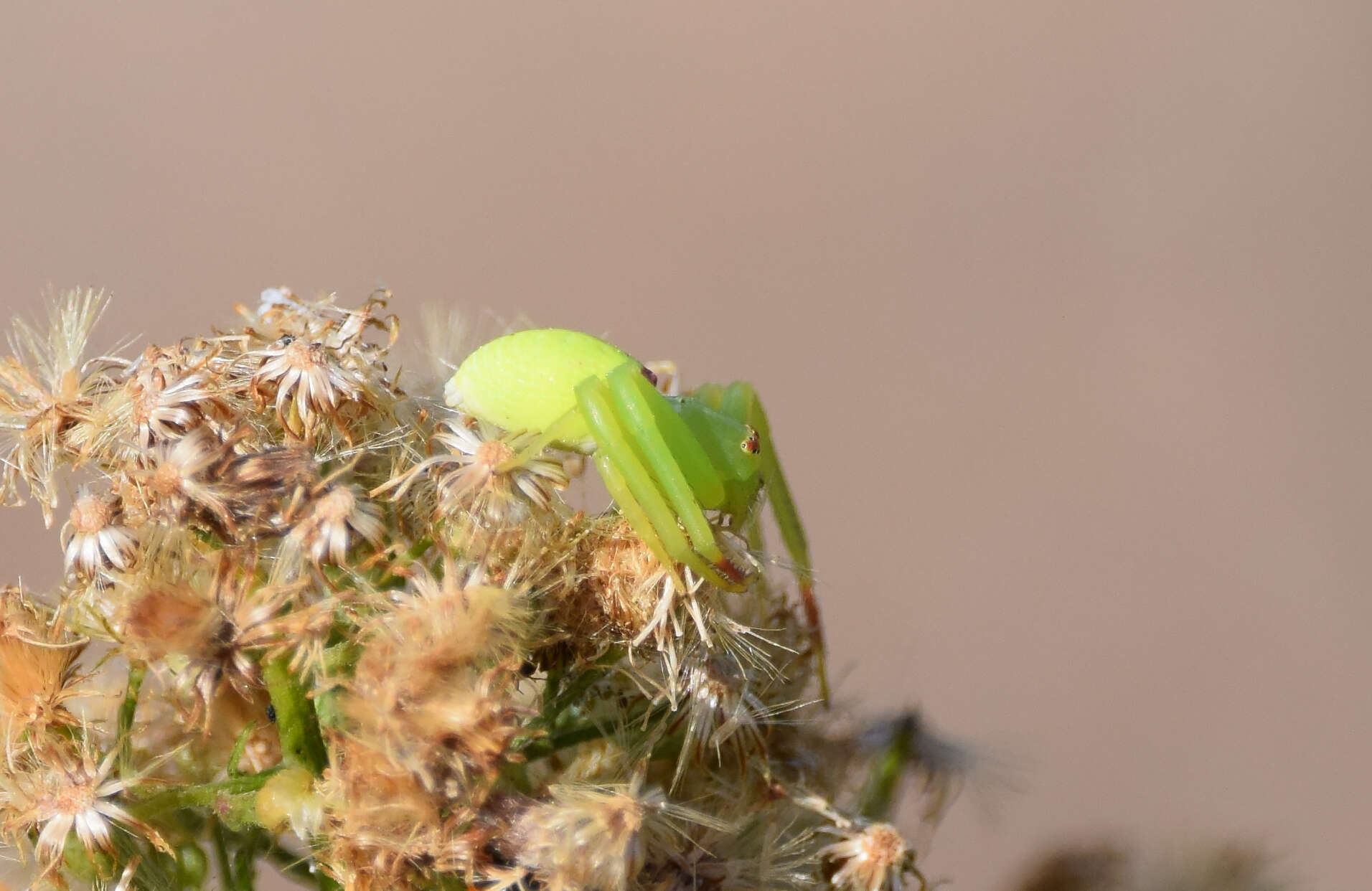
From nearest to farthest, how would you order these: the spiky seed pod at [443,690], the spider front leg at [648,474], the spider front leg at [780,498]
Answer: the spiky seed pod at [443,690] < the spider front leg at [648,474] < the spider front leg at [780,498]

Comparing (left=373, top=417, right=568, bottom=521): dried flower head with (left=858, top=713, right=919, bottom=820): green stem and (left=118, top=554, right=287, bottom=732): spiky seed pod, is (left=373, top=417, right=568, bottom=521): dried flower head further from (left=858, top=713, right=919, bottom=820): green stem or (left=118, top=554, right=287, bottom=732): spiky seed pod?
(left=858, top=713, right=919, bottom=820): green stem

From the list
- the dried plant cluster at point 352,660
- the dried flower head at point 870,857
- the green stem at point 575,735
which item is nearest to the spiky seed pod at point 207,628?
the dried plant cluster at point 352,660

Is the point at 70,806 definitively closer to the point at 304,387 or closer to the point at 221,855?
the point at 221,855

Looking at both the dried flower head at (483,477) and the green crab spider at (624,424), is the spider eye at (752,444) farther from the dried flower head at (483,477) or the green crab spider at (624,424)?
the dried flower head at (483,477)

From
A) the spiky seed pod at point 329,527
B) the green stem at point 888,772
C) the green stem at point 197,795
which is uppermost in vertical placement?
the spiky seed pod at point 329,527

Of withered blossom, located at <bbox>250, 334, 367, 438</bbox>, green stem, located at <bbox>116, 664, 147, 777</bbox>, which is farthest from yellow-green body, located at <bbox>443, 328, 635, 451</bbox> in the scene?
green stem, located at <bbox>116, 664, 147, 777</bbox>

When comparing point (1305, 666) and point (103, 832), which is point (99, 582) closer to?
point (103, 832)

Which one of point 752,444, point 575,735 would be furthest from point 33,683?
point 752,444
